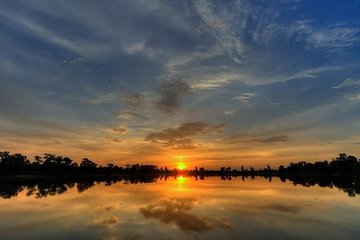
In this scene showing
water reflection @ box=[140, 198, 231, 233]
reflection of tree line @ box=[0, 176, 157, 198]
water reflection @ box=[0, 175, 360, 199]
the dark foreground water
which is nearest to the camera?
the dark foreground water

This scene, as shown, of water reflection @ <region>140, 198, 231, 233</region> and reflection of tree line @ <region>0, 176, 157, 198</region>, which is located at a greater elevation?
reflection of tree line @ <region>0, 176, 157, 198</region>

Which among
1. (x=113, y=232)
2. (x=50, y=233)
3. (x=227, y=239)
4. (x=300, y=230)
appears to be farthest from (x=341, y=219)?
(x=50, y=233)

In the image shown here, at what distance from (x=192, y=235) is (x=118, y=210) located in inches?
558

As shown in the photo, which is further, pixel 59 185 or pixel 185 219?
pixel 59 185

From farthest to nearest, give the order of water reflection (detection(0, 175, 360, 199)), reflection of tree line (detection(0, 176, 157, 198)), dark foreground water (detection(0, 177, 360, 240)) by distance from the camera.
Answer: water reflection (detection(0, 175, 360, 199)), reflection of tree line (detection(0, 176, 157, 198)), dark foreground water (detection(0, 177, 360, 240))

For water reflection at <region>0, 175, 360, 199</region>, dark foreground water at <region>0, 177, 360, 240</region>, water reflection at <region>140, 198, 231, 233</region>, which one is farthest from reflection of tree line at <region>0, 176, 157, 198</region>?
water reflection at <region>140, 198, 231, 233</region>

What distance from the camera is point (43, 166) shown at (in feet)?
653

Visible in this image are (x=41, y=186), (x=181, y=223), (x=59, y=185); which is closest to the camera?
(x=181, y=223)

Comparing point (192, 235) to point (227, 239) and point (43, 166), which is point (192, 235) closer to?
point (227, 239)

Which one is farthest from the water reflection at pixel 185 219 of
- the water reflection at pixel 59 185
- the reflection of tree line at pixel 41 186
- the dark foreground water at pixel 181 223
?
the water reflection at pixel 59 185

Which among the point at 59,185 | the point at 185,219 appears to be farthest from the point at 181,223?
the point at 59,185

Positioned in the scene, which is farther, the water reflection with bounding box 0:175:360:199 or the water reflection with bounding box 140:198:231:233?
the water reflection with bounding box 0:175:360:199

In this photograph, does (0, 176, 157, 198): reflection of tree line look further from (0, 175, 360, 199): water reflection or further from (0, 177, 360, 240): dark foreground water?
(0, 177, 360, 240): dark foreground water

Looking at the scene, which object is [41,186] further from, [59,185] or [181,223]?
[181,223]
